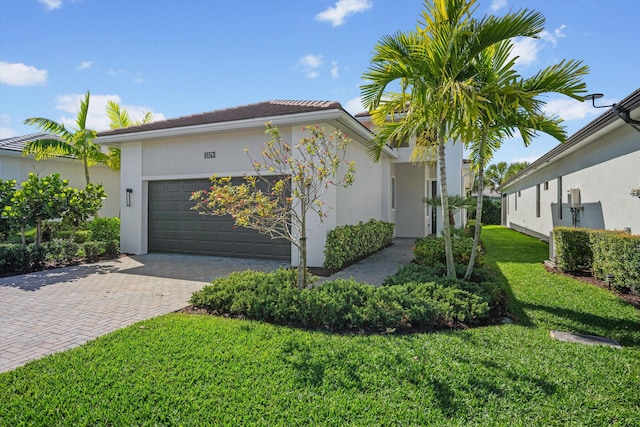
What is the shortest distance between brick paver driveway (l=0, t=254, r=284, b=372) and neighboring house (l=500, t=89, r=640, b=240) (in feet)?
29.2

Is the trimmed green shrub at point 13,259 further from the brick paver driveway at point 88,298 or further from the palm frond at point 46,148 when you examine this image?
the palm frond at point 46,148

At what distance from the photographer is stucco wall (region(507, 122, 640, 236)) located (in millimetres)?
8320

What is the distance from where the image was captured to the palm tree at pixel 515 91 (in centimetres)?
562

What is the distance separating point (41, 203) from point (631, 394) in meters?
12.3

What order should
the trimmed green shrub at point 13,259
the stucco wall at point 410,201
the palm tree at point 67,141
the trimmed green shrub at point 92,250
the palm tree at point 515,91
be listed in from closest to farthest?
the palm tree at point 515,91
the trimmed green shrub at point 13,259
the trimmed green shrub at point 92,250
the palm tree at point 67,141
the stucco wall at point 410,201

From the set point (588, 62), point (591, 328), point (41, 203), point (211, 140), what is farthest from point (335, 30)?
point (41, 203)

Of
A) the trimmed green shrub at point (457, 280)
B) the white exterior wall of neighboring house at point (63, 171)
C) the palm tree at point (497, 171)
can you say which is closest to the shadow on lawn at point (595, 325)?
the trimmed green shrub at point (457, 280)

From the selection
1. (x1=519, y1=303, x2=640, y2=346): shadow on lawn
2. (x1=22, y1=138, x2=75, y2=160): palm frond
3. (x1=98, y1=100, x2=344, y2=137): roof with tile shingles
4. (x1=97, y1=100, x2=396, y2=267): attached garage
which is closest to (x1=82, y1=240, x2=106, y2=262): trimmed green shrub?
(x1=97, y1=100, x2=396, y2=267): attached garage

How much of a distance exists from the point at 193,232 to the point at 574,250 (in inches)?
427

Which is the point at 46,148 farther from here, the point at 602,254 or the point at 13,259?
the point at 602,254

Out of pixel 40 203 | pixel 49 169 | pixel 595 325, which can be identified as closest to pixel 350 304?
pixel 595 325

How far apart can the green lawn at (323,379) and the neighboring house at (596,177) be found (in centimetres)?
509

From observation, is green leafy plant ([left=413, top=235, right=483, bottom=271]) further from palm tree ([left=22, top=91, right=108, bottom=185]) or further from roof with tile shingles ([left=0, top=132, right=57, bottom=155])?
roof with tile shingles ([left=0, top=132, right=57, bottom=155])

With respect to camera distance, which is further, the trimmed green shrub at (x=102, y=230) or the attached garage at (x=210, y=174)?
the trimmed green shrub at (x=102, y=230)
